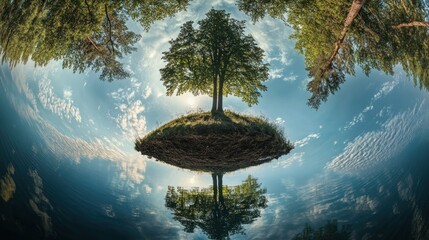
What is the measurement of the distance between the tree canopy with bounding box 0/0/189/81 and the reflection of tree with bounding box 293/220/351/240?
459 inches

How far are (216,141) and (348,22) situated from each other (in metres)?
6.39

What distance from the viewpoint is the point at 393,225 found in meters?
10.5

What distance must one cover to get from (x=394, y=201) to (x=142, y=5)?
45.0ft

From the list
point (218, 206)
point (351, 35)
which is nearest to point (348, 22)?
point (351, 35)

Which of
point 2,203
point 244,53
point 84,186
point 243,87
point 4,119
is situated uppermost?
point 244,53

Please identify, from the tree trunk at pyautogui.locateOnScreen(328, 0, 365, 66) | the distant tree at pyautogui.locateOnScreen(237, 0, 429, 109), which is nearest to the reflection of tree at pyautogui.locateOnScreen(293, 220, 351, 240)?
the distant tree at pyautogui.locateOnScreen(237, 0, 429, 109)

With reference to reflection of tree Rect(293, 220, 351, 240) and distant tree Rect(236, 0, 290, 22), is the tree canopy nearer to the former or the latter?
distant tree Rect(236, 0, 290, 22)

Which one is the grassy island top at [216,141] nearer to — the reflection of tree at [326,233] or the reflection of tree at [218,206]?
the reflection of tree at [218,206]

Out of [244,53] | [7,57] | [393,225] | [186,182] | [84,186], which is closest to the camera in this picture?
[7,57]

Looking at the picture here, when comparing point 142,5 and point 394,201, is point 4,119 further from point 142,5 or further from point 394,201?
point 394,201

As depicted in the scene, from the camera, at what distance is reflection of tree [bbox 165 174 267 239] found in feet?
46.8

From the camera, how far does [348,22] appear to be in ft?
30.8

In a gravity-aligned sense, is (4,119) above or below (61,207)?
above

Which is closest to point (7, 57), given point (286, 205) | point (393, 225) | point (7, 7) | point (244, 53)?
point (7, 7)
